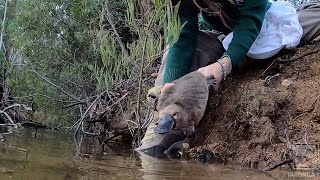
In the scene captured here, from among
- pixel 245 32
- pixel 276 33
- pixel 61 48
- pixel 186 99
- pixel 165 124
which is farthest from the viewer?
pixel 61 48

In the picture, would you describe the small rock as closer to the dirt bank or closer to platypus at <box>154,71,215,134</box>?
the dirt bank

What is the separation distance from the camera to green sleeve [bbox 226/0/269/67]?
2521mm

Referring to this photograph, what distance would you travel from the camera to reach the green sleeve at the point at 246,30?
99.3 inches

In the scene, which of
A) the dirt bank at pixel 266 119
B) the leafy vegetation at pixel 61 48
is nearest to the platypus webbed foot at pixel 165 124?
the dirt bank at pixel 266 119

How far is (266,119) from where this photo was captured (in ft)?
7.67

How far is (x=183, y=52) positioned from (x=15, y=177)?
169cm

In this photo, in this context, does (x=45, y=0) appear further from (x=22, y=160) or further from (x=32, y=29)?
(x=22, y=160)

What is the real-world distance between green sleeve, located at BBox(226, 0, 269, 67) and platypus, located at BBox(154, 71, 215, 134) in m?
0.30

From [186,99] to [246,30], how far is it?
0.62 meters

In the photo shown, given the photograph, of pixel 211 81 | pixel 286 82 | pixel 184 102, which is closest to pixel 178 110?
pixel 184 102

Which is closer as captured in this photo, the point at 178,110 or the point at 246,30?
the point at 178,110

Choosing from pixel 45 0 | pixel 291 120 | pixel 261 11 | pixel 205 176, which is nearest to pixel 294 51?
pixel 261 11

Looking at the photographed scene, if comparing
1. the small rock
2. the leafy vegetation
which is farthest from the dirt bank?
the leafy vegetation

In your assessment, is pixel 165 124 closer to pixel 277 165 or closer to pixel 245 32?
pixel 277 165
